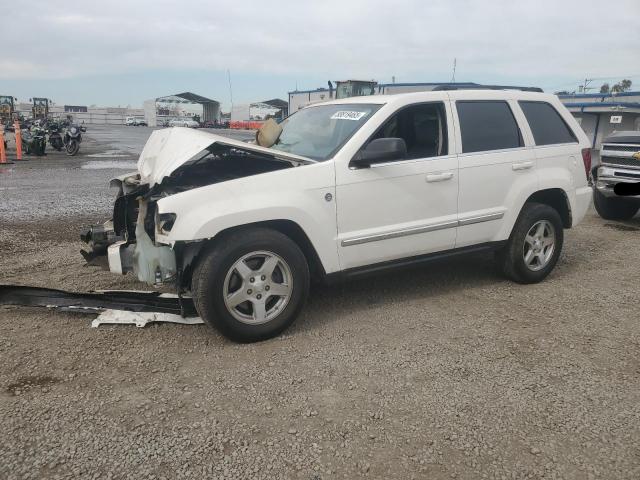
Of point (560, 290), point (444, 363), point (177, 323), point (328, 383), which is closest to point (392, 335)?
point (444, 363)

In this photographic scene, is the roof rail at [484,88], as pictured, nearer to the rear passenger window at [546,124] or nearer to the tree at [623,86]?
the rear passenger window at [546,124]

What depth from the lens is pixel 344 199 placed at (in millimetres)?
3871

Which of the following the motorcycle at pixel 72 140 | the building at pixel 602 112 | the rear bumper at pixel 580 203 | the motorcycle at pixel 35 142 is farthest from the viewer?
the building at pixel 602 112

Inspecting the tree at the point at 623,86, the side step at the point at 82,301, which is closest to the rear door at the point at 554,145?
the side step at the point at 82,301

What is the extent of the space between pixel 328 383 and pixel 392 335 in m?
0.86

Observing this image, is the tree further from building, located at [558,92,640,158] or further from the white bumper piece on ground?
the white bumper piece on ground

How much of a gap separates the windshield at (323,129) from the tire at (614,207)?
242 inches

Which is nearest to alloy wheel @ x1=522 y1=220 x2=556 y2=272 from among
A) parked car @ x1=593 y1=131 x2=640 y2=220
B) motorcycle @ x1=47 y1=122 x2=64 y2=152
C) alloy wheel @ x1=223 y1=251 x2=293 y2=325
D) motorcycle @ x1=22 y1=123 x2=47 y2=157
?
alloy wheel @ x1=223 y1=251 x2=293 y2=325

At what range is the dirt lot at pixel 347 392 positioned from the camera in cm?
249

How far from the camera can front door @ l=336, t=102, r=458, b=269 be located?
394cm

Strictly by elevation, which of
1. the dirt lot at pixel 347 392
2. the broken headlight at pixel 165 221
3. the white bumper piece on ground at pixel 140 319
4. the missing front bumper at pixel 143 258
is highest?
the broken headlight at pixel 165 221

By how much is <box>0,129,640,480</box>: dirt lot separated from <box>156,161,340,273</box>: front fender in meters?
0.83

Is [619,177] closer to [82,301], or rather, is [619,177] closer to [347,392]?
[347,392]

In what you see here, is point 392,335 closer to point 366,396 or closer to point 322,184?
point 366,396
